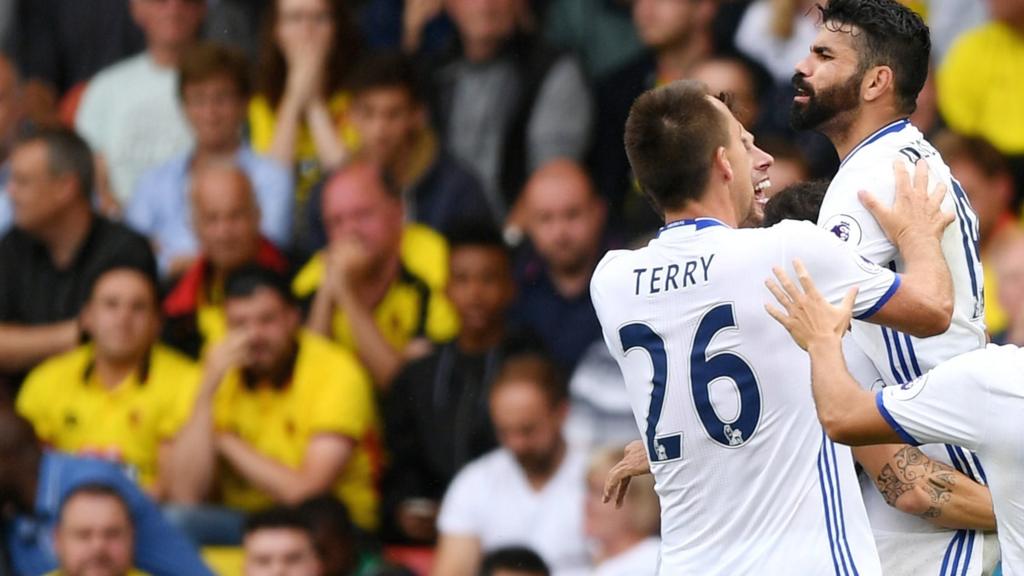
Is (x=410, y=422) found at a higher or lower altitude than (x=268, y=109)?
lower

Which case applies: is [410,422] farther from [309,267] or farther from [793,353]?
[793,353]

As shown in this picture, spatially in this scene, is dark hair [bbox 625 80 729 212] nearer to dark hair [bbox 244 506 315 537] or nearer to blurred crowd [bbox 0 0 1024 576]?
blurred crowd [bbox 0 0 1024 576]

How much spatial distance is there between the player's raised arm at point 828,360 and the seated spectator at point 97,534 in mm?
5023

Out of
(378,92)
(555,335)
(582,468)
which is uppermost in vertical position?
(378,92)

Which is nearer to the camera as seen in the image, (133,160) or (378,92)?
(378,92)

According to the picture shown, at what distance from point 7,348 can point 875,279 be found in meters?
6.71

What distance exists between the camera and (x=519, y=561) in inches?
346

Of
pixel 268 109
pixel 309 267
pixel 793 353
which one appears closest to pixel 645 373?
pixel 793 353

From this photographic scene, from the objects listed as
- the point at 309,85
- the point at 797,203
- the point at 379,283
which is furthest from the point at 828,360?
the point at 309,85

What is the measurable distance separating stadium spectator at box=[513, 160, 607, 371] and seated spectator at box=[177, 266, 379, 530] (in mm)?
948

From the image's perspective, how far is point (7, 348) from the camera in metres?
10.7

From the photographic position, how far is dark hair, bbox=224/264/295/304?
9.77m

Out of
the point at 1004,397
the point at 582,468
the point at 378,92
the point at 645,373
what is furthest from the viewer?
the point at 378,92

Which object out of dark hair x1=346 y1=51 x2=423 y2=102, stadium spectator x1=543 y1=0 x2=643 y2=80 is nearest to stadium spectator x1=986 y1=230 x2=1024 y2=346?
stadium spectator x1=543 y1=0 x2=643 y2=80
